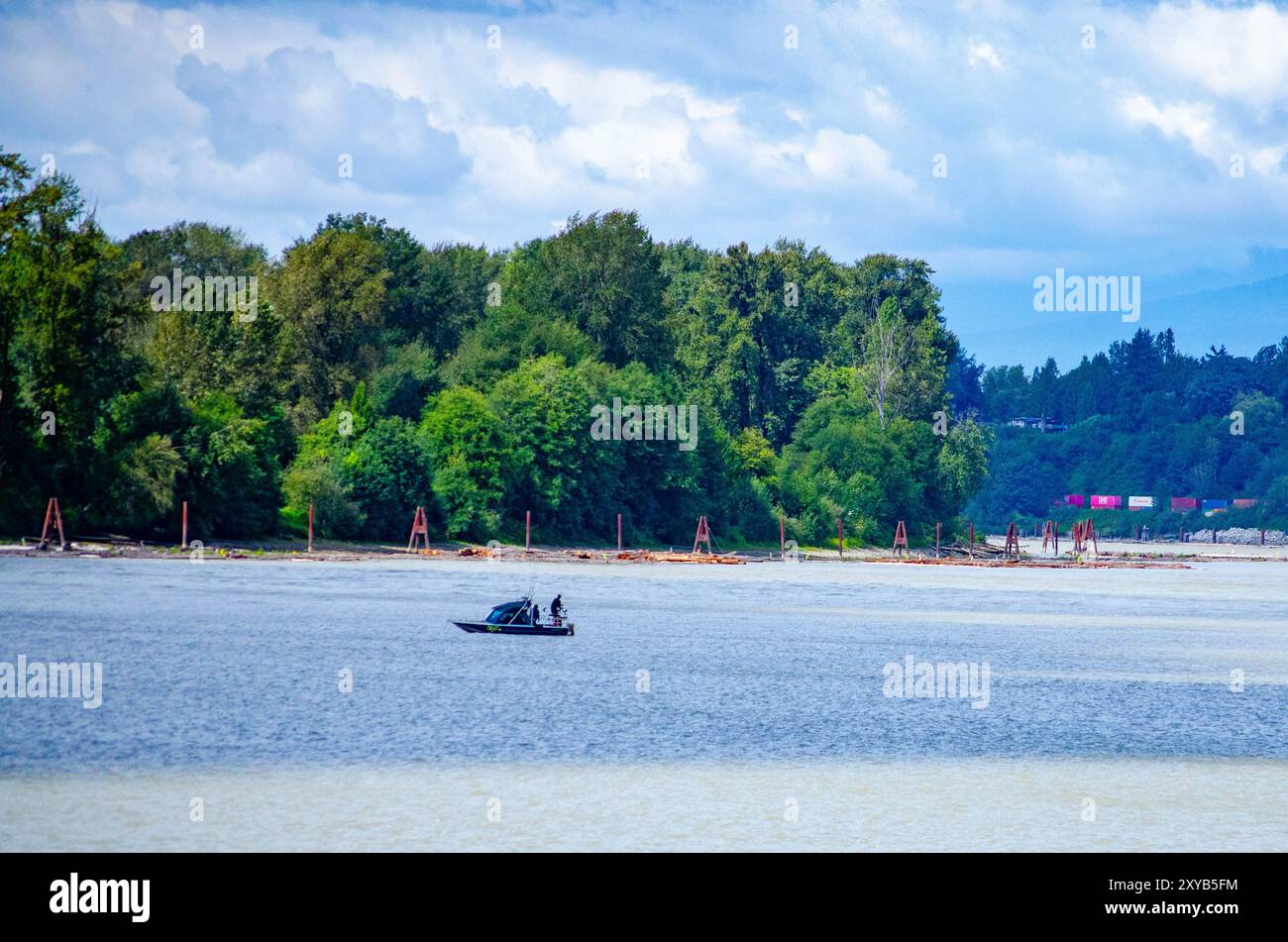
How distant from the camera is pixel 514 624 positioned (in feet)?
183

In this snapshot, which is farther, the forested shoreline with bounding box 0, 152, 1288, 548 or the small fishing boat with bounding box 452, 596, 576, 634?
the forested shoreline with bounding box 0, 152, 1288, 548

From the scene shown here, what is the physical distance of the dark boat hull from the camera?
182 ft

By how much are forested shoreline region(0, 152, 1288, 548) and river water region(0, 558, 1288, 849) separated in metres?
19.2

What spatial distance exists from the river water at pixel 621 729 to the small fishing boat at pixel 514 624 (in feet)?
1.88

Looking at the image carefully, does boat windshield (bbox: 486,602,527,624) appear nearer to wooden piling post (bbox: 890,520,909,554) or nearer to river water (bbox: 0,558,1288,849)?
river water (bbox: 0,558,1288,849)

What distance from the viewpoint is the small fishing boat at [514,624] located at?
55500mm

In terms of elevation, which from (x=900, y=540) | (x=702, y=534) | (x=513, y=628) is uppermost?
(x=702, y=534)

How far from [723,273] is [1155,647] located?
306ft

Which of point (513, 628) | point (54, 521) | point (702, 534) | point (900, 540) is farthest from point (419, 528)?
point (900, 540)

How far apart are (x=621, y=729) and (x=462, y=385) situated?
271 feet
